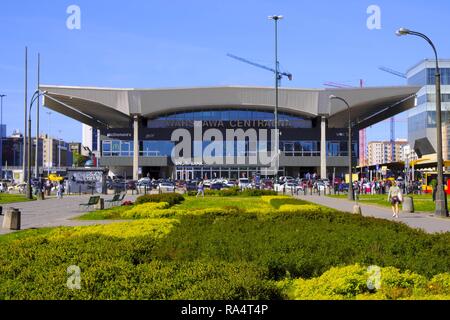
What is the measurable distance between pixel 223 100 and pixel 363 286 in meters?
82.6

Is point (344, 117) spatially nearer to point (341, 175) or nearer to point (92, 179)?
point (341, 175)

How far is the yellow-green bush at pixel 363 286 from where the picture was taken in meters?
6.34

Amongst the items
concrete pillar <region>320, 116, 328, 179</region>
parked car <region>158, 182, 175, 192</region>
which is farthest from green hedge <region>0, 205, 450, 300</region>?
concrete pillar <region>320, 116, 328, 179</region>

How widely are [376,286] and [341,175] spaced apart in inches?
3515

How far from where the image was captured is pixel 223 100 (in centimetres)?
8869

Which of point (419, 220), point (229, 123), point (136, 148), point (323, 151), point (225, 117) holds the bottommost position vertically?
point (419, 220)

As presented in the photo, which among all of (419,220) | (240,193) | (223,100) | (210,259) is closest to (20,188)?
(223,100)

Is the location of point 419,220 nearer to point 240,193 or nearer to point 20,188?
point 240,193

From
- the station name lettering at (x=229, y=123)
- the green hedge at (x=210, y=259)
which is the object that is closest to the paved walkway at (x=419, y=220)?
the green hedge at (x=210, y=259)

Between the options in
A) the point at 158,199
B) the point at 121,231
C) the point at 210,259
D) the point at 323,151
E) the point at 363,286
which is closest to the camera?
the point at 363,286

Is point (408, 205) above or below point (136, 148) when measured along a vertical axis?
below

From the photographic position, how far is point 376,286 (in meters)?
6.85

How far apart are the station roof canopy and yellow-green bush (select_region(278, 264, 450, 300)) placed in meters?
78.3
